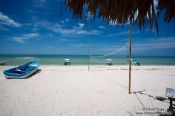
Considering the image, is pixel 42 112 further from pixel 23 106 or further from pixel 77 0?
pixel 77 0

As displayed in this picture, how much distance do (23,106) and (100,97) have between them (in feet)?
9.77

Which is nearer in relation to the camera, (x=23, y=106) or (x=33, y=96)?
(x=23, y=106)

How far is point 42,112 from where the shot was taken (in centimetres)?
445

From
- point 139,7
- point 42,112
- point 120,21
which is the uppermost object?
point 139,7

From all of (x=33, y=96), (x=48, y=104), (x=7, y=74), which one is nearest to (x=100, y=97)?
→ (x=48, y=104)

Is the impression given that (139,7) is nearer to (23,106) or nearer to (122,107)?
(122,107)

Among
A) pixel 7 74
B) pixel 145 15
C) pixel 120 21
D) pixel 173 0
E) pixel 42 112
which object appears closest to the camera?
pixel 173 0

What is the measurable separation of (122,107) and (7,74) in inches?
318

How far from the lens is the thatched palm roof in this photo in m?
1.65

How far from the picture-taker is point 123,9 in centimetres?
178

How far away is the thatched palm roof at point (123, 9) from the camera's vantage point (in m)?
1.65

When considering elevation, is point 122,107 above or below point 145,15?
below

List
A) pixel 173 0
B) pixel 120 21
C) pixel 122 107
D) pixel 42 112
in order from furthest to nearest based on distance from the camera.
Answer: pixel 122 107, pixel 42 112, pixel 120 21, pixel 173 0

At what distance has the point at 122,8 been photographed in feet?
5.81
